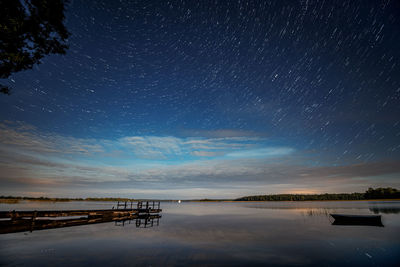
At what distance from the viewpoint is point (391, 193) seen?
15025cm

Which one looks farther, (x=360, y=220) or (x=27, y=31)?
(x=360, y=220)

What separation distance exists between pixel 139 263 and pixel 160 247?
16.8 ft

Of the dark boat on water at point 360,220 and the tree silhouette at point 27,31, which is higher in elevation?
the tree silhouette at point 27,31

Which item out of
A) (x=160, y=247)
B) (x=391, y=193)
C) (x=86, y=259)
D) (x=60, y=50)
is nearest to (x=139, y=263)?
(x=86, y=259)

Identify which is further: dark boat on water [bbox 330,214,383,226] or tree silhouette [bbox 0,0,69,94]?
dark boat on water [bbox 330,214,383,226]

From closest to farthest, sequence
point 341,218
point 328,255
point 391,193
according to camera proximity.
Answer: point 328,255 < point 341,218 < point 391,193

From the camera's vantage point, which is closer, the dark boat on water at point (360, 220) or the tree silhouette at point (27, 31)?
the tree silhouette at point (27, 31)

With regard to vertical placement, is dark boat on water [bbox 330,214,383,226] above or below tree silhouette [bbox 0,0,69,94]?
below

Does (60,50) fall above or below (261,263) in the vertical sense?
above

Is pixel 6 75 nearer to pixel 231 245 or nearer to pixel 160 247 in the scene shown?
pixel 160 247

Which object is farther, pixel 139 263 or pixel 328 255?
pixel 328 255

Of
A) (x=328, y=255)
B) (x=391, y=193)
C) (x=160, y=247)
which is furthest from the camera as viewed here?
(x=391, y=193)

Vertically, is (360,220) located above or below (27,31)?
below

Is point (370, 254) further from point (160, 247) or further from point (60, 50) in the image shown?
point (60, 50)
